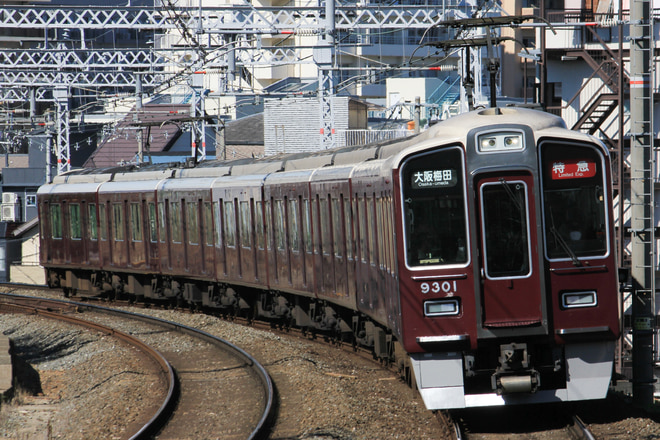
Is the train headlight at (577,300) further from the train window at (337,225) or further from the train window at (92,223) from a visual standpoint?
the train window at (92,223)

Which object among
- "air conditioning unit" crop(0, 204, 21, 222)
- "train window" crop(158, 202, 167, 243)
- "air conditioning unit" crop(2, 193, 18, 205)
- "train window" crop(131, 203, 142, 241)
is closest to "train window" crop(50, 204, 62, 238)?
"train window" crop(131, 203, 142, 241)

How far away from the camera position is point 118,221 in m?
21.8

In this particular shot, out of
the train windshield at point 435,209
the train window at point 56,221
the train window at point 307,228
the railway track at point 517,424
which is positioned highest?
the train windshield at point 435,209

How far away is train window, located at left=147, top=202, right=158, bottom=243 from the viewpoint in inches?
807

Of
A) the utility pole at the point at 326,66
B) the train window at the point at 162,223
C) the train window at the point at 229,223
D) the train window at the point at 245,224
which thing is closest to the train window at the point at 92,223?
the train window at the point at 162,223

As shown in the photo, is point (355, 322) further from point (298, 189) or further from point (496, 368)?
point (496, 368)

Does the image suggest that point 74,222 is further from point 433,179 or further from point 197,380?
point 433,179

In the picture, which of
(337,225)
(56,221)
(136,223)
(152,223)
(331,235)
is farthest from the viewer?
(56,221)

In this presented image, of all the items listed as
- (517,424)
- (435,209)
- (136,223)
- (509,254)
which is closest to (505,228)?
(509,254)

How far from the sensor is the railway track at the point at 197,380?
32.2ft

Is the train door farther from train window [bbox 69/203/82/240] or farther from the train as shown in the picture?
train window [bbox 69/203/82/240]

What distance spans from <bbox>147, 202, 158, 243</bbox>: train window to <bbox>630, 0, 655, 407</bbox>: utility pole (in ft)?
39.7

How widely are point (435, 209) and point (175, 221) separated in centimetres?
1187

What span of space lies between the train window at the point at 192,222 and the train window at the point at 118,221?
2.94 meters
